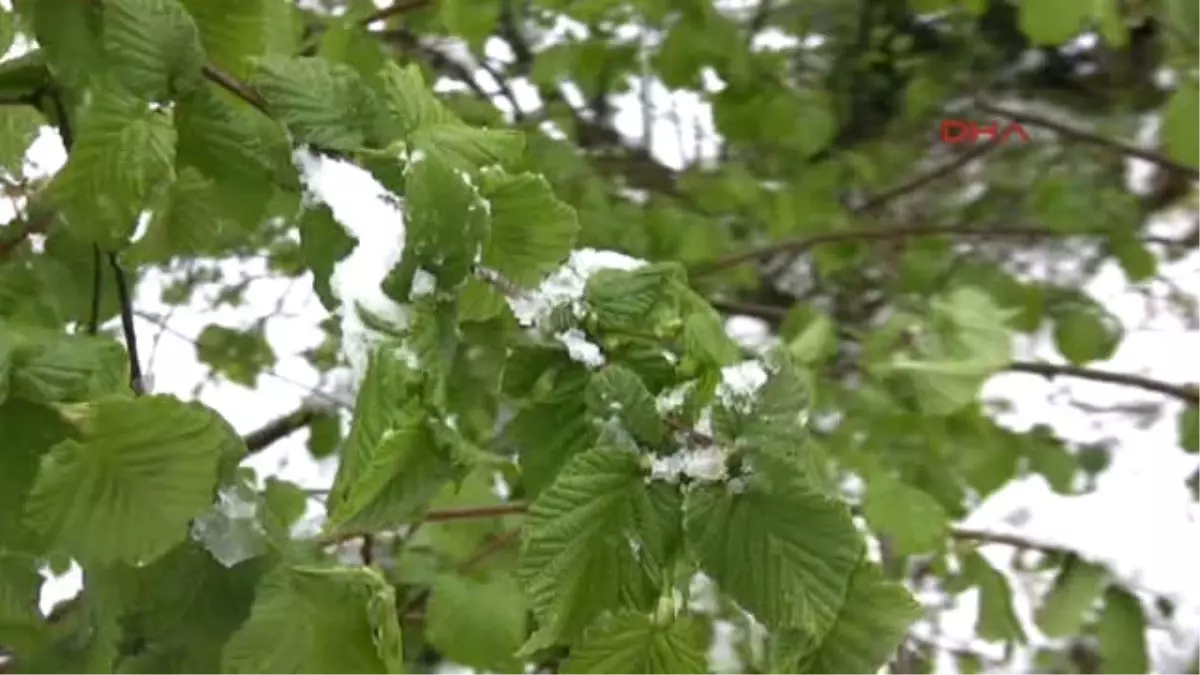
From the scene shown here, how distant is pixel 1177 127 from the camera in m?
0.97

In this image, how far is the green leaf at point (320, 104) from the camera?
0.47 metres

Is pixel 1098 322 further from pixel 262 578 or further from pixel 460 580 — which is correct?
pixel 262 578

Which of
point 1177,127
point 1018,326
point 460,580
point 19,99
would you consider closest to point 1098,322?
point 1018,326

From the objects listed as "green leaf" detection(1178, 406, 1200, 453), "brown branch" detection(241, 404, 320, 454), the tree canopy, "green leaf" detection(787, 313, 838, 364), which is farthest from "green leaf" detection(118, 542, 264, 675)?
"brown branch" detection(241, 404, 320, 454)

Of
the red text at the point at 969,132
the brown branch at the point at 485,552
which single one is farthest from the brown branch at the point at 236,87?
the red text at the point at 969,132

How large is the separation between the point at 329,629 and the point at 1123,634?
1.91 ft

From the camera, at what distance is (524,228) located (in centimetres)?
44

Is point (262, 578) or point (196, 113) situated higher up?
point (196, 113)

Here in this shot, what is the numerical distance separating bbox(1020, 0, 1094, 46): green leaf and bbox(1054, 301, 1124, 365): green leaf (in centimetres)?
44

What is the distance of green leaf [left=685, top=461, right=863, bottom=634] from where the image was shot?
1.31 ft

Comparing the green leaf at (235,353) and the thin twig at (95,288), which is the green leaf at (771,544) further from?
the green leaf at (235,353)

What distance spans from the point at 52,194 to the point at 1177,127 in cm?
73

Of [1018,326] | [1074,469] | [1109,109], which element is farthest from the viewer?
[1109,109]

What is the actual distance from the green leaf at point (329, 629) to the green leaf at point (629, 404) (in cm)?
8
